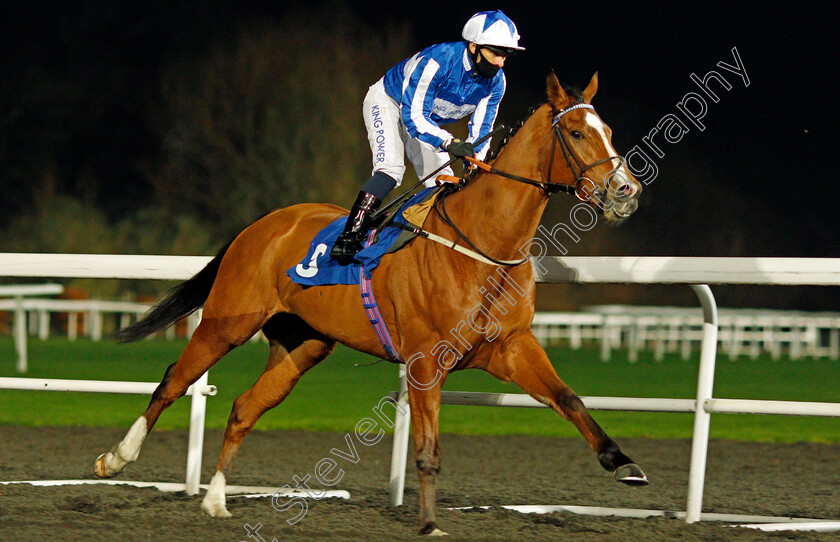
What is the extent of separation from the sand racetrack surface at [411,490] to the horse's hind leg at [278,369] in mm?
312

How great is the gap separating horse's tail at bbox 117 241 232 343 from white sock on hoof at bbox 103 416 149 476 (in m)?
0.56

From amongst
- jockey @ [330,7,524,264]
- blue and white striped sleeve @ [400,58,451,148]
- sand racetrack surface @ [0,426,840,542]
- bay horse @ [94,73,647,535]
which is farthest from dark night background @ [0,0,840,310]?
blue and white striped sleeve @ [400,58,451,148]

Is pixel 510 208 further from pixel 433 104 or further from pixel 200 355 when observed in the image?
pixel 200 355

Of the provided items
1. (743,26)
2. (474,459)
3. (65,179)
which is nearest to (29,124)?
(65,179)

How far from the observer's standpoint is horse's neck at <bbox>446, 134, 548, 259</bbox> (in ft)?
12.7

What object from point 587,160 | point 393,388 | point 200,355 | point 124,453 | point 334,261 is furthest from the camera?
point 393,388

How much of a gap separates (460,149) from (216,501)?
1.65m

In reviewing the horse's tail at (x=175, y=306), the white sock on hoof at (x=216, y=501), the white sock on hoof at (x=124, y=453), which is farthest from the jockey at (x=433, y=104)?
the white sock on hoof at (x=124, y=453)

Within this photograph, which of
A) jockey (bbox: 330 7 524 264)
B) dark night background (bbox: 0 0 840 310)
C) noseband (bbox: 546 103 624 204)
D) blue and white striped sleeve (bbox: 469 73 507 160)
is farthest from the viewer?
dark night background (bbox: 0 0 840 310)

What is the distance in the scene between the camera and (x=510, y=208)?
12.8 feet

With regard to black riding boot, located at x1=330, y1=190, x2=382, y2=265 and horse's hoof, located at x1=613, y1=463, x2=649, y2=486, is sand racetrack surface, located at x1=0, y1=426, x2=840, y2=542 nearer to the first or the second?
horse's hoof, located at x1=613, y1=463, x2=649, y2=486

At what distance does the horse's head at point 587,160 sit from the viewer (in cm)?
358

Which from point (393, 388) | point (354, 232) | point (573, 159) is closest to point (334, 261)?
point (354, 232)

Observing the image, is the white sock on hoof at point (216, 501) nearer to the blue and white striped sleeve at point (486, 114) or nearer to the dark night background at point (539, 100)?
the blue and white striped sleeve at point (486, 114)
